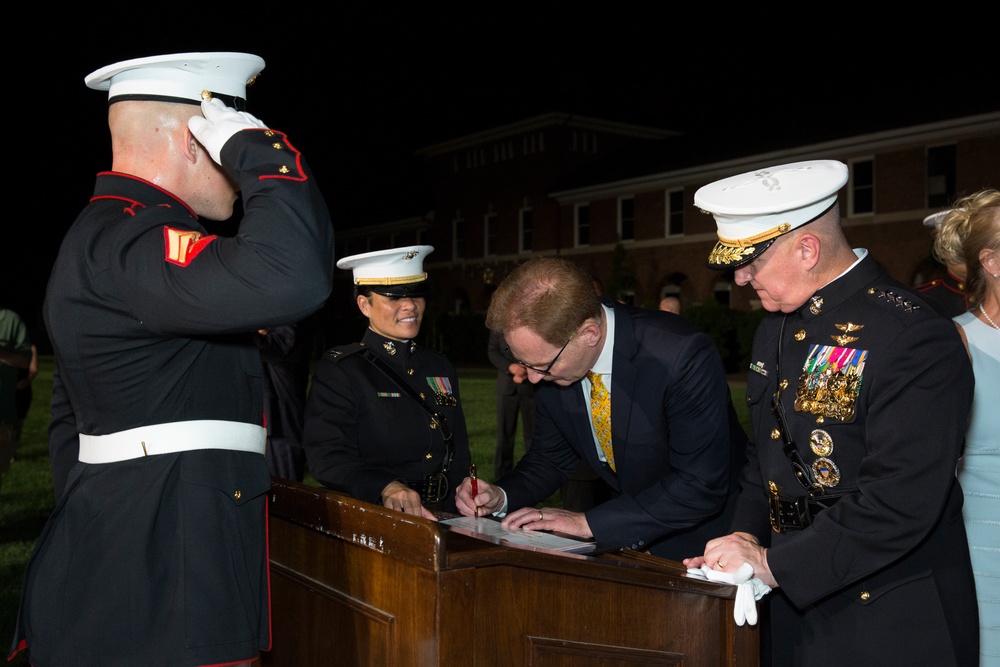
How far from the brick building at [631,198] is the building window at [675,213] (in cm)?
4

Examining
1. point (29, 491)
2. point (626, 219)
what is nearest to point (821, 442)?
point (29, 491)

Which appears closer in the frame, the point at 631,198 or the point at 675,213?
the point at 675,213

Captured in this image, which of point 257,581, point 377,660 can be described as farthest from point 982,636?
point 257,581

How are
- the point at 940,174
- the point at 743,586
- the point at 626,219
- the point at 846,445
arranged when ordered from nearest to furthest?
the point at 743,586 < the point at 846,445 < the point at 940,174 < the point at 626,219

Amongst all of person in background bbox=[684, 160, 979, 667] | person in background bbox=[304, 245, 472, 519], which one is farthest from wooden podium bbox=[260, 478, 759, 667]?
person in background bbox=[304, 245, 472, 519]

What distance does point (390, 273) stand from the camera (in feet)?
13.7

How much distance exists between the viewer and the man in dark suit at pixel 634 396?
288cm

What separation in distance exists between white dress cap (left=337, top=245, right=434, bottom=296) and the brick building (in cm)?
2198

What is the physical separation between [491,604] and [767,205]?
1.23 metres

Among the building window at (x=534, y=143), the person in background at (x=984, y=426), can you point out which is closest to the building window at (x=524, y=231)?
the building window at (x=534, y=143)

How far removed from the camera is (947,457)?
2.03 meters

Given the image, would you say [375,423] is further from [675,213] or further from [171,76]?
[675,213]

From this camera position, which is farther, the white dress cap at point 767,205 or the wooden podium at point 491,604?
the white dress cap at point 767,205

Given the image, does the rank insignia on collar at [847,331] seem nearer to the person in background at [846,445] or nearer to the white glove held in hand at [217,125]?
the person in background at [846,445]
